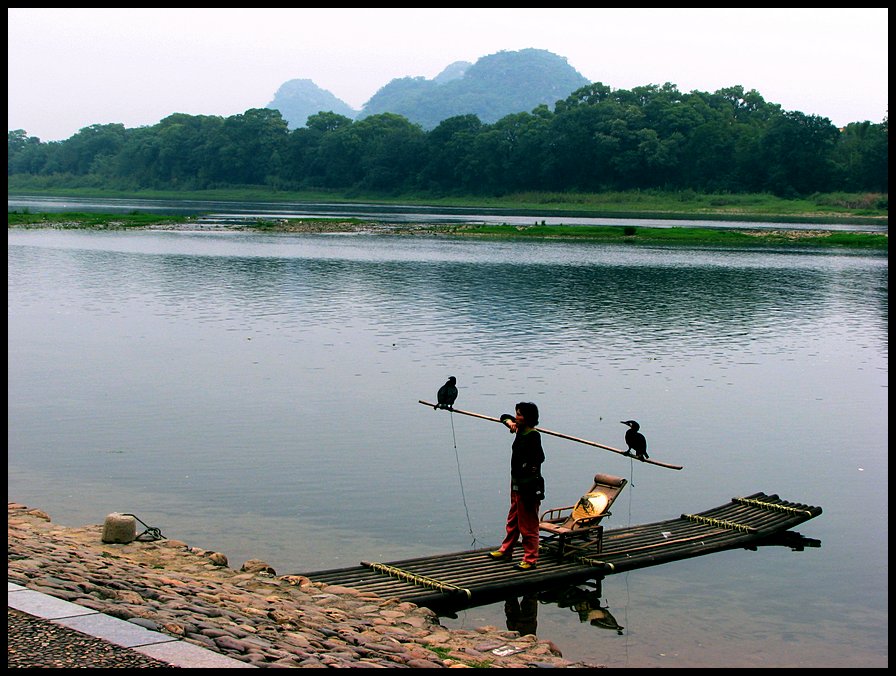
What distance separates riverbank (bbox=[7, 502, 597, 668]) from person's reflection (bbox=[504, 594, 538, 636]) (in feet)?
1.34

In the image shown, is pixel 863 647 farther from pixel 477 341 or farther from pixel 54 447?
pixel 477 341

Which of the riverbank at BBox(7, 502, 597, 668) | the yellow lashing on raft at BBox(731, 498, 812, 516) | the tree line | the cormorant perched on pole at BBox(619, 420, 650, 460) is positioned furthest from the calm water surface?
the tree line

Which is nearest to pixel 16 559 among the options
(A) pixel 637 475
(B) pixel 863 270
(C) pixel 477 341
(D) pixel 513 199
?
(A) pixel 637 475

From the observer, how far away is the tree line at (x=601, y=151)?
140m

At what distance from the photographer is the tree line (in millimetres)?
139875

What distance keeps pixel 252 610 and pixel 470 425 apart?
12.8 m

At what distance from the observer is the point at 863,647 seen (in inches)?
522

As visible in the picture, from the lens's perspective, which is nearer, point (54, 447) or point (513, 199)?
point (54, 447)

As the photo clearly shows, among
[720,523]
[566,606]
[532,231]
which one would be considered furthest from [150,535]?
[532,231]

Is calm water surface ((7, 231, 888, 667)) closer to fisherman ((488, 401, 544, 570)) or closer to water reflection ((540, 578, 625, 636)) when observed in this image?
water reflection ((540, 578, 625, 636))

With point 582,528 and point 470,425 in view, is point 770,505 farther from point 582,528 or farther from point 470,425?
point 470,425

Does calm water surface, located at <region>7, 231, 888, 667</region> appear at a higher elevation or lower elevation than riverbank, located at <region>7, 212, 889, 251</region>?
lower

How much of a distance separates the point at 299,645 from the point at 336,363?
20107mm

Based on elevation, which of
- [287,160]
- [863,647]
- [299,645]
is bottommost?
[863,647]
